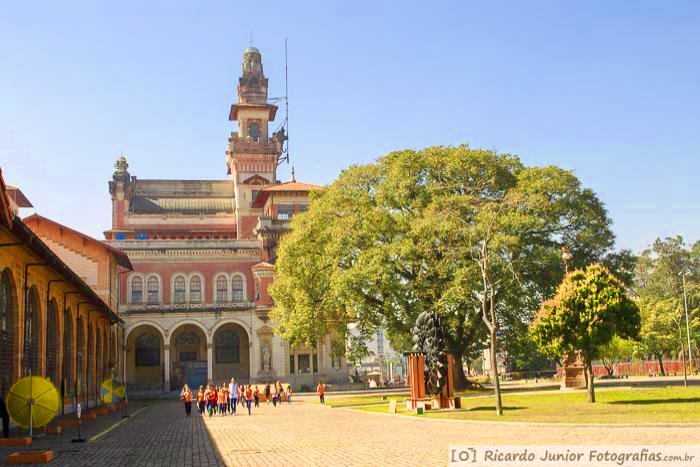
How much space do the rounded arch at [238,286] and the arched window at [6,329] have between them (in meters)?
44.1

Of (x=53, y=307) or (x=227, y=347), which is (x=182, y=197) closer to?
(x=227, y=347)

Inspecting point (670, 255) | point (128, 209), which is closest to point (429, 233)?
point (128, 209)

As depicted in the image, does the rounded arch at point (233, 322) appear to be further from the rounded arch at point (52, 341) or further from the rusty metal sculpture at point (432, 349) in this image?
the rusty metal sculpture at point (432, 349)

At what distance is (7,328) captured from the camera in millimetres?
27266

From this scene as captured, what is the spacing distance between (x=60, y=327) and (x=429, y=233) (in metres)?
18.6

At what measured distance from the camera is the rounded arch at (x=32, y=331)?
95.3ft

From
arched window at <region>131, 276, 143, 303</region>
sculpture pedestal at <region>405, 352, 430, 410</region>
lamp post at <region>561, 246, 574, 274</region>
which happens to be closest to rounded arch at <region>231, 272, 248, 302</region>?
arched window at <region>131, 276, 143, 303</region>

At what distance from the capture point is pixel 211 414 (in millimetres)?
35562

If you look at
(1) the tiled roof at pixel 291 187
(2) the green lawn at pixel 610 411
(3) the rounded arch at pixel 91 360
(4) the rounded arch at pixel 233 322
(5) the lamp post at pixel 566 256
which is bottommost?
(2) the green lawn at pixel 610 411

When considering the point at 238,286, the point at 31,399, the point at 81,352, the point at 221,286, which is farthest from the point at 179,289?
the point at 31,399

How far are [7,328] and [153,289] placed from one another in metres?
44.1

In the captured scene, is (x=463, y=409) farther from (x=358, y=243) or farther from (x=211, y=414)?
(x=358, y=243)

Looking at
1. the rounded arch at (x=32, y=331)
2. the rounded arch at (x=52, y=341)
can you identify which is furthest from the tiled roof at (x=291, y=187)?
the rounded arch at (x=32, y=331)

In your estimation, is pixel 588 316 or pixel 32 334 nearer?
pixel 32 334
